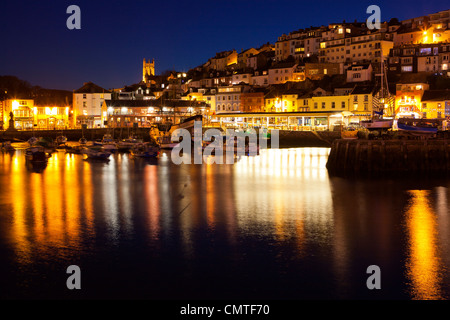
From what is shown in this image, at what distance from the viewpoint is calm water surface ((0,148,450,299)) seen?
1162cm

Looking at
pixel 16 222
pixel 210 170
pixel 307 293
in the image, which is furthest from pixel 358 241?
pixel 210 170

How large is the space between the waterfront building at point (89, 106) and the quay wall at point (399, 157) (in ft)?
171

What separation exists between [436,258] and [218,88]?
71.2m

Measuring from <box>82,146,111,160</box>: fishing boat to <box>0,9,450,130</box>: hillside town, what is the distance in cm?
2408

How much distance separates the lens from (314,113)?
192 ft

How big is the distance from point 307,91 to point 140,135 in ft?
83.7

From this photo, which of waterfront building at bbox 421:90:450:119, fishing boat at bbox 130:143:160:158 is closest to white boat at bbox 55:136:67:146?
fishing boat at bbox 130:143:160:158

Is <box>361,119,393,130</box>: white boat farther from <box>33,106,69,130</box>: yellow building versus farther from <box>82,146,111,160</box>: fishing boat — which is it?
<box>33,106,69,130</box>: yellow building

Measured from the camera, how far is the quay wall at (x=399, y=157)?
99.1 feet

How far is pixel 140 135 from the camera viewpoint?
66.6 meters

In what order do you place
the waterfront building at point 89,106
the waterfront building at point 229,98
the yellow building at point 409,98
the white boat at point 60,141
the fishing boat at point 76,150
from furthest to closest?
the waterfront building at point 229,98
the waterfront building at point 89,106
the yellow building at point 409,98
the white boat at point 60,141
the fishing boat at point 76,150

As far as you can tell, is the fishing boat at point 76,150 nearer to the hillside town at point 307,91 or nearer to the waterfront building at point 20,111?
the hillside town at point 307,91

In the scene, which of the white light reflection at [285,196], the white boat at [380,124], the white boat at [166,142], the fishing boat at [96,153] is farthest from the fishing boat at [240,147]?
the fishing boat at [96,153]
